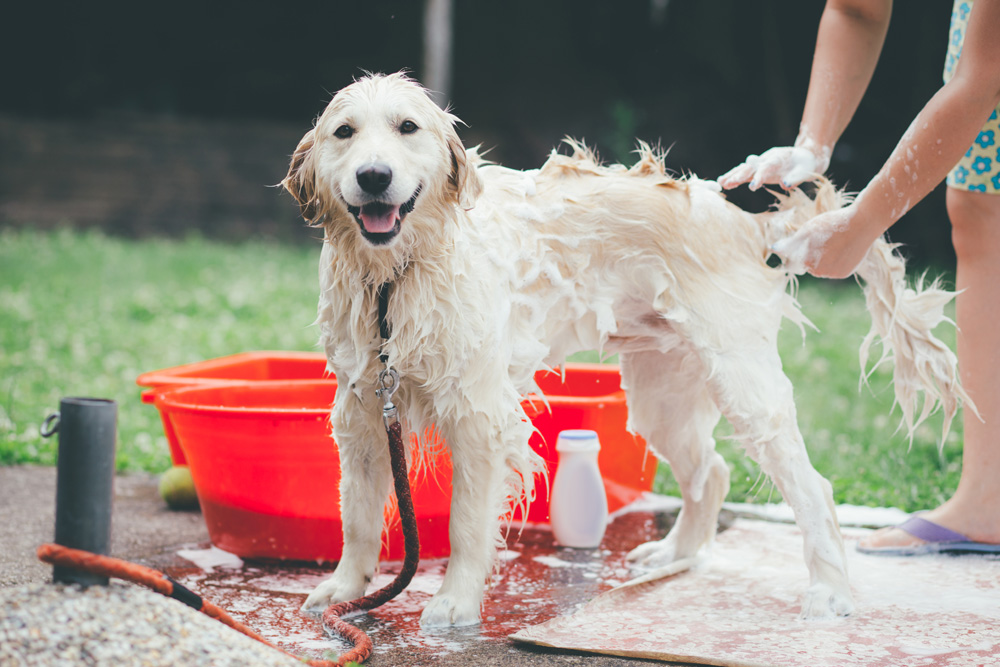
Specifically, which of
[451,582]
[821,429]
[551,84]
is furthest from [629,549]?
[551,84]

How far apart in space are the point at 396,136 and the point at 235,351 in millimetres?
4065

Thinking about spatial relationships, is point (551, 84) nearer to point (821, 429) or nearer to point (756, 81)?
point (756, 81)

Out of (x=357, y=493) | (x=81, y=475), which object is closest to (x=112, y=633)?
(x=81, y=475)

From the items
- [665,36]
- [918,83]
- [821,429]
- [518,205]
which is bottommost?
[821,429]

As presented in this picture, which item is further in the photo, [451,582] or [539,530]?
[539,530]

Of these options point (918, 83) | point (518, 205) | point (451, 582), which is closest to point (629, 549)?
point (451, 582)

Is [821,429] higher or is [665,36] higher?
[665,36]

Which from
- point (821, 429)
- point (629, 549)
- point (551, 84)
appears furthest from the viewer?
point (551, 84)

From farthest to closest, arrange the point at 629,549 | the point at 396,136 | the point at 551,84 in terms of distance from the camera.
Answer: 1. the point at 551,84
2. the point at 629,549
3. the point at 396,136

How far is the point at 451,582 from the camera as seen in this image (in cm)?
257

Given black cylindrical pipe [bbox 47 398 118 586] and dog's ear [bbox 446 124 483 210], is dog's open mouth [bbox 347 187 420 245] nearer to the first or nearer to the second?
dog's ear [bbox 446 124 483 210]

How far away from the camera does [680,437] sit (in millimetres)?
3129

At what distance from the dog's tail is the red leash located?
1290 millimetres

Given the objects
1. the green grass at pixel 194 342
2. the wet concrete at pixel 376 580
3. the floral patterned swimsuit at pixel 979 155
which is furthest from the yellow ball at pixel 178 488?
the floral patterned swimsuit at pixel 979 155
